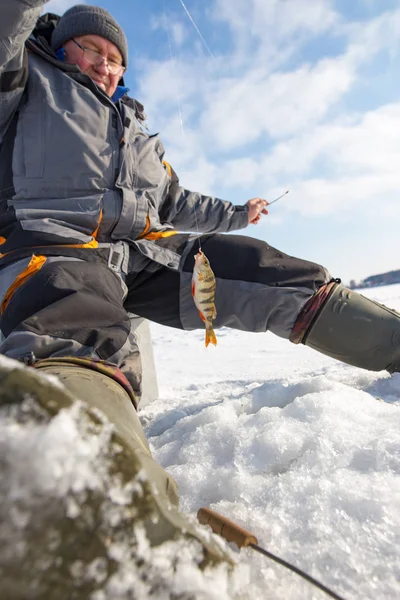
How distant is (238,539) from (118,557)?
1.26 ft

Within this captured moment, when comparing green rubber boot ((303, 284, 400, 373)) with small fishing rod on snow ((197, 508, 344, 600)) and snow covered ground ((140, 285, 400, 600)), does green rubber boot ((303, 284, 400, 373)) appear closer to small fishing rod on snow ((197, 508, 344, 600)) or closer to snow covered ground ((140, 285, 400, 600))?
snow covered ground ((140, 285, 400, 600))

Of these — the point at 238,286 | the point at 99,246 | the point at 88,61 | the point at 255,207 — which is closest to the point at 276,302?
the point at 238,286

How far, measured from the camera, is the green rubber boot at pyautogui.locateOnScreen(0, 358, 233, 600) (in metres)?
0.59

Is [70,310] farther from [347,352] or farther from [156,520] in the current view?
[347,352]

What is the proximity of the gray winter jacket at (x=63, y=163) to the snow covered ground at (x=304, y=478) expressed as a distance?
3.62ft

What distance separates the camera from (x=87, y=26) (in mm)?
2652

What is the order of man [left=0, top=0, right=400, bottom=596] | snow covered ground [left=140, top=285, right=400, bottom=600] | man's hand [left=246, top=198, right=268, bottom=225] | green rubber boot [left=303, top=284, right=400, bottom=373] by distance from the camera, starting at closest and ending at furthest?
1. snow covered ground [left=140, top=285, right=400, bottom=600]
2. man [left=0, top=0, right=400, bottom=596]
3. green rubber boot [left=303, top=284, right=400, bottom=373]
4. man's hand [left=246, top=198, right=268, bottom=225]

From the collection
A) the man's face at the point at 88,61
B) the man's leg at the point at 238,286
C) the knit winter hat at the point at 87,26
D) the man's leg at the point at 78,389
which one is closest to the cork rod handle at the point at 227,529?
the man's leg at the point at 78,389

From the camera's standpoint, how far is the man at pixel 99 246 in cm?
155

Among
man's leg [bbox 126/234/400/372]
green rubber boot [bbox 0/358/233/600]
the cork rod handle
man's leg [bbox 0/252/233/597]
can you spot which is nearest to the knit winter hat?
man's leg [bbox 126/234/400/372]

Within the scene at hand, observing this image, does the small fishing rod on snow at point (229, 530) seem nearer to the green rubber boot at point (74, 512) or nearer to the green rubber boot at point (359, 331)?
the green rubber boot at point (74, 512)

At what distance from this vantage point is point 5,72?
1.95m

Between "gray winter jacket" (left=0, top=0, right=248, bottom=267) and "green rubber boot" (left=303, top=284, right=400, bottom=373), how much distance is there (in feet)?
3.52

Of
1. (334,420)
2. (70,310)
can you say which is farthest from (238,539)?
(70,310)
